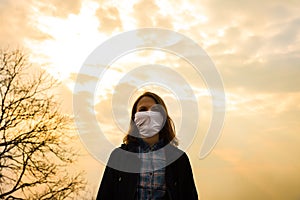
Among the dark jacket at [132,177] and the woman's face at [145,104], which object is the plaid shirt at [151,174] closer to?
the dark jacket at [132,177]

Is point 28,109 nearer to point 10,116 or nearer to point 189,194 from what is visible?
point 10,116

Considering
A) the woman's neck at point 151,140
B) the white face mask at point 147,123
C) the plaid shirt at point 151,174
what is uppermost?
the white face mask at point 147,123

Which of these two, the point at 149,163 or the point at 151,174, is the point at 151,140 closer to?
the point at 149,163

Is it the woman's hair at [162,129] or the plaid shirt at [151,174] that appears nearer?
the plaid shirt at [151,174]

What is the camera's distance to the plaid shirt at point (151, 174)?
384cm

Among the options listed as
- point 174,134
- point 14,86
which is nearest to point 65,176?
point 14,86

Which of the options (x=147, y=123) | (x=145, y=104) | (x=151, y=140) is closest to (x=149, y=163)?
(x=151, y=140)

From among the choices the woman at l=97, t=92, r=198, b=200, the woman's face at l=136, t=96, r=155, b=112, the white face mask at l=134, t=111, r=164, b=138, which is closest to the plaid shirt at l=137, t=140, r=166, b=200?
the woman at l=97, t=92, r=198, b=200

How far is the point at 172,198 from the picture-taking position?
388cm

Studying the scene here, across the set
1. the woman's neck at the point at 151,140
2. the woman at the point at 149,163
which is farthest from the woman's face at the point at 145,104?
the woman's neck at the point at 151,140

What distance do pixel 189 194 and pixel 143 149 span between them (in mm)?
662

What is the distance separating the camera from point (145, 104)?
14.3 ft

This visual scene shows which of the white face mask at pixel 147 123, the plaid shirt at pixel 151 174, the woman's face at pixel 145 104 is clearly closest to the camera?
the plaid shirt at pixel 151 174

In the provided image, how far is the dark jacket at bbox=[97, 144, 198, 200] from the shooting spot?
390 centimetres
